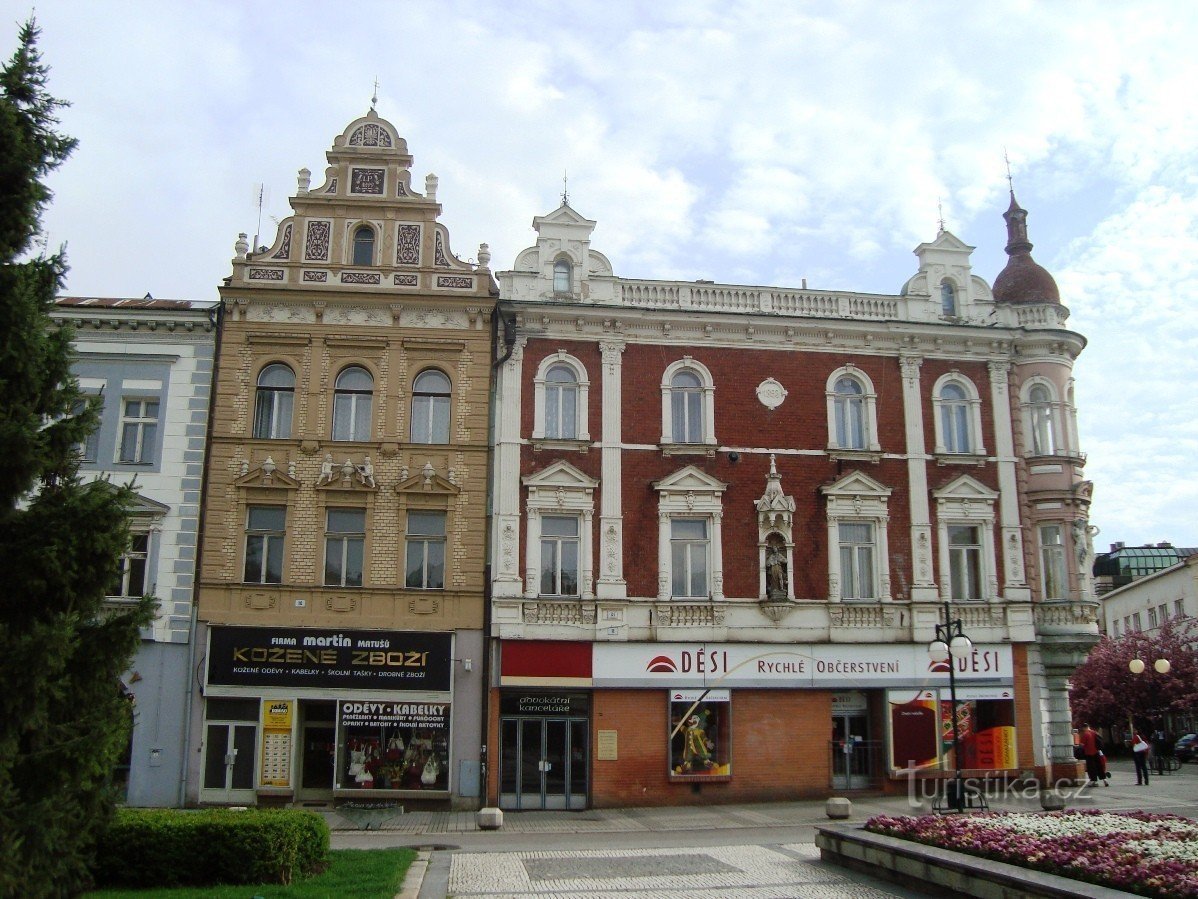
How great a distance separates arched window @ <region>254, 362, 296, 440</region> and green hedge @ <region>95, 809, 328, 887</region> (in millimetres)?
13606

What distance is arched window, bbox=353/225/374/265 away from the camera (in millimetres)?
27594

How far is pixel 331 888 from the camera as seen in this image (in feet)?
44.6

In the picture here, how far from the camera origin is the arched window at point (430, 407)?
26.9 meters

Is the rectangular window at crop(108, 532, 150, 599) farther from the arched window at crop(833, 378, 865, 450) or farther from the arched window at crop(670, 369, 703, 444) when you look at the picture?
the arched window at crop(833, 378, 865, 450)

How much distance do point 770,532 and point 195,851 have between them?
16768 millimetres

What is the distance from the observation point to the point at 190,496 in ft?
85.1

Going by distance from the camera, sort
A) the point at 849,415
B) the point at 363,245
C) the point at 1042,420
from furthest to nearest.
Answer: the point at 1042,420 → the point at 849,415 → the point at 363,245

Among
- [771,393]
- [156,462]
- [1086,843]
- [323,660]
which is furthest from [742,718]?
[156,462]

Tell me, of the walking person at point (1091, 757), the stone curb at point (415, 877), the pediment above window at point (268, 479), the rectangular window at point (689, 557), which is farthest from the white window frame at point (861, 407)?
the stone curb at point (415, 877)

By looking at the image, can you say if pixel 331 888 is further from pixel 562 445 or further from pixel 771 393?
pixel 771 393

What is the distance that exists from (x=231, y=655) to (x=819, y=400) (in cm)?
1632

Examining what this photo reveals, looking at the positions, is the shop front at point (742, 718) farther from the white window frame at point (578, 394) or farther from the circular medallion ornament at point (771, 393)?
the circular medallion ornament at point (771, 393)

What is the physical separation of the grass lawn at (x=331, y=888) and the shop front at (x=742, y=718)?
9.50 metres

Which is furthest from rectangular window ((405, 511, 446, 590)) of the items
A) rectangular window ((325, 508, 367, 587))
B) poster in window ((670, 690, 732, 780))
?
poster in window ((670, 690, 732, 780))
